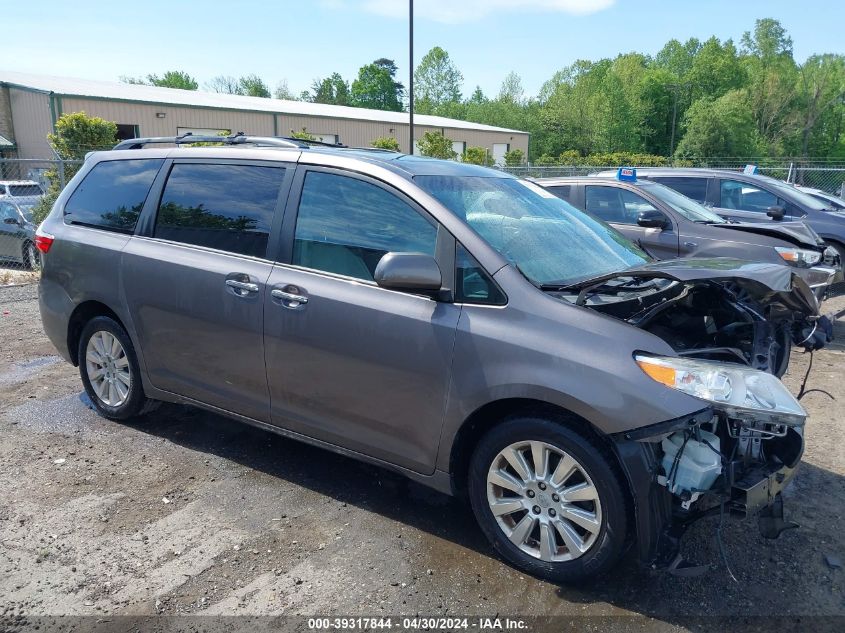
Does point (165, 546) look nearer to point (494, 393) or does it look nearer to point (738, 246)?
point (494, 393)

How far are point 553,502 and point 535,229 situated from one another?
147 centimetres

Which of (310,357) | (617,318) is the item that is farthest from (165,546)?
(617,318)

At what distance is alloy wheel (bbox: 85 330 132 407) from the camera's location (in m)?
4.56

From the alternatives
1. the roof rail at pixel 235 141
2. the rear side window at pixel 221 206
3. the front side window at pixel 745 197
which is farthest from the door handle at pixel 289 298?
the front side window at pixel 745 197

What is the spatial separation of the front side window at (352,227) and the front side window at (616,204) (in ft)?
17.1

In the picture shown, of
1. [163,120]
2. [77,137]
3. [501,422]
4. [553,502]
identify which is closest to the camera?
→ [553,502]

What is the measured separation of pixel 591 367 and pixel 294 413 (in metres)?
→ 1.72

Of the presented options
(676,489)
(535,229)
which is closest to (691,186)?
(535,229)

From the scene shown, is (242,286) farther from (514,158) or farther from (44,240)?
(514,158)

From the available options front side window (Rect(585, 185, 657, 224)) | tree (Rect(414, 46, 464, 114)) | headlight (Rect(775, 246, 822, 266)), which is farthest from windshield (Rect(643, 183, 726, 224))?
tree (Rect(414, 46, 464, 114))

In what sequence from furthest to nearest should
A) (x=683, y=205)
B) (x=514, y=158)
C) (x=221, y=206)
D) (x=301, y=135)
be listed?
(x=514, y=158), (x=301, y=135), (x=683, y=205), (x=221, y=206)

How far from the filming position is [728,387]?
2.66 m

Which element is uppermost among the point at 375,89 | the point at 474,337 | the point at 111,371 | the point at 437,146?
the point at 375,89

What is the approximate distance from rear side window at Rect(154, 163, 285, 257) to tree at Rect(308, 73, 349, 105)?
97.8m
